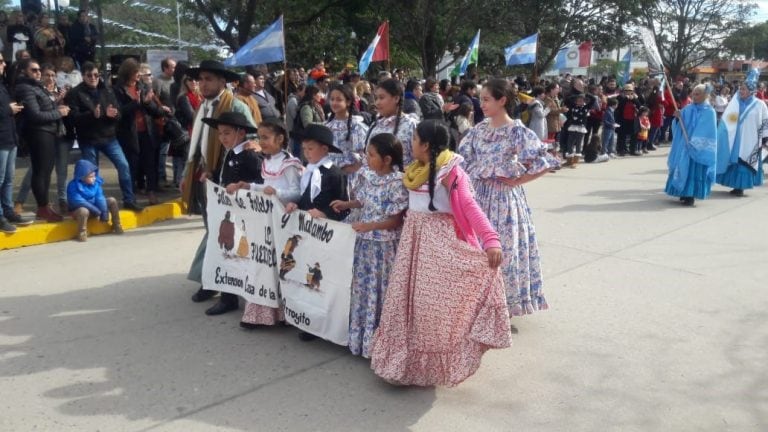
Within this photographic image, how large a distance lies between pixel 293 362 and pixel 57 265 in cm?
331

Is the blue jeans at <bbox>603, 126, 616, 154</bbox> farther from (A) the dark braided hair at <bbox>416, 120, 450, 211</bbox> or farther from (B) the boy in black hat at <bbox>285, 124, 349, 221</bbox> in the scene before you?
(A) the dark braided hair at <bbox>416, 120, 450, 211</bbox>

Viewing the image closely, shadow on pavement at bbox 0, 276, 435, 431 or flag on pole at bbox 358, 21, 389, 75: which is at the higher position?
flag on pole at bbox 358, 21, 389, 75

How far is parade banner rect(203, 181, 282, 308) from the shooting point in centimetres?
473

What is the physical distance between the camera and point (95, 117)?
7.76 meters

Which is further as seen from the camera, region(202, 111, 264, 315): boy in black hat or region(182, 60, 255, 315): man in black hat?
region(182, 60, 255, 315): man in black hat

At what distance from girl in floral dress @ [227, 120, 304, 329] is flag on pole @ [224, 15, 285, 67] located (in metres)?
3.77

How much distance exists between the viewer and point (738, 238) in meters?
7.63

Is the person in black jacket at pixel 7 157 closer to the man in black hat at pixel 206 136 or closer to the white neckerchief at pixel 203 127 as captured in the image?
the man in black hat at pixel 206 136

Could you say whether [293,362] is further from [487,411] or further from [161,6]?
[161,6]

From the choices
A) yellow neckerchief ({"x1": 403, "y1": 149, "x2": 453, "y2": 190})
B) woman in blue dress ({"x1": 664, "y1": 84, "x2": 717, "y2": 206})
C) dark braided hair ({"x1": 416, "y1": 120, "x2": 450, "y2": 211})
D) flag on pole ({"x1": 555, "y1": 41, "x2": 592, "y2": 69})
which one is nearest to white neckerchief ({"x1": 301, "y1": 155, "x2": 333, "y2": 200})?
yellow neckerchief ({"x1": 403, "y1": 149, "x2": 453, "y2": 190})

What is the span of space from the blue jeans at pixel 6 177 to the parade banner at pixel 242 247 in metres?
3.39

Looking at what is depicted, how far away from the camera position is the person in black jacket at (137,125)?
27.8 ft

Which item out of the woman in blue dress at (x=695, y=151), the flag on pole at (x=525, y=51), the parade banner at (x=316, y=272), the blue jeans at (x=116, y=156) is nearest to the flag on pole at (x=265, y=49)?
the blue jeans at (x=116, y=156)

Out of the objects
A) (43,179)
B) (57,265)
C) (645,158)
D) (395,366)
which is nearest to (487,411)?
(395,366)
